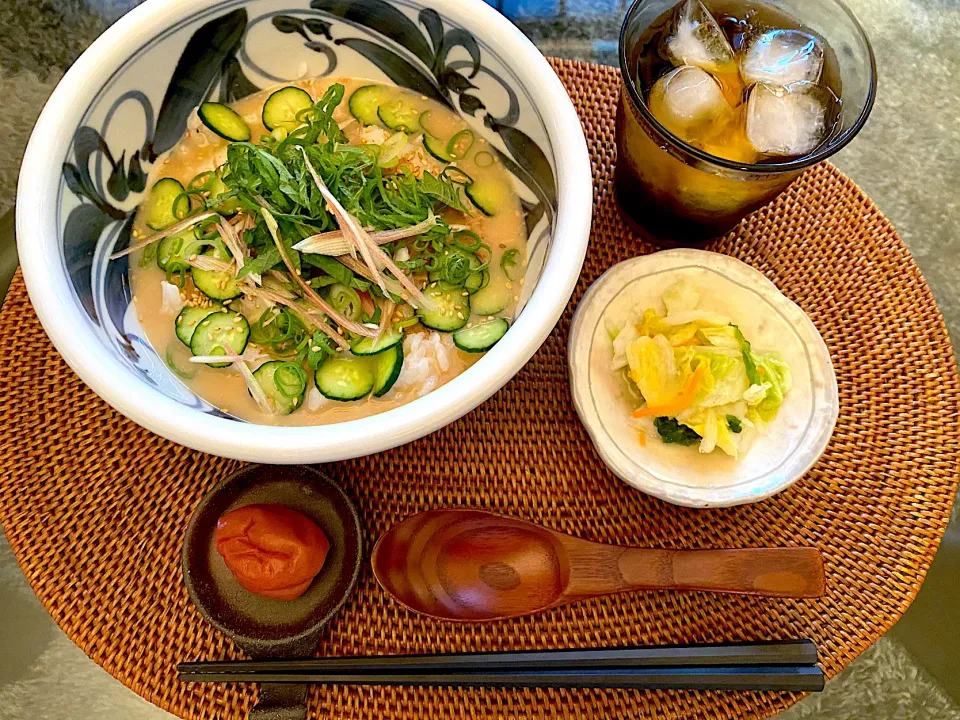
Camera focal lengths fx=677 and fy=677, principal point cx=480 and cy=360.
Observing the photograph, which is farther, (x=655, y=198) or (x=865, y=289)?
(x=865, y=289)

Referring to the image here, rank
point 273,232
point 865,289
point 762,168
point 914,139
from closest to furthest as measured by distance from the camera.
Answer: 1. point 762,168
2. point 273,232
3. point 865,289
4. point 914,139

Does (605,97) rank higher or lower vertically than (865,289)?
higher

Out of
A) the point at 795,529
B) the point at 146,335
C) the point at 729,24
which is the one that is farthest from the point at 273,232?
the point at 795,529

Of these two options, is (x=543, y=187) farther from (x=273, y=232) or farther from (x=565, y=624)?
(x=565, y=624)

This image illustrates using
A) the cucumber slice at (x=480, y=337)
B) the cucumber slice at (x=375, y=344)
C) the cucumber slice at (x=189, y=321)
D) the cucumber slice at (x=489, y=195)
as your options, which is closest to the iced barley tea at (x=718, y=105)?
the cucumber slice at (x=489, y=195)

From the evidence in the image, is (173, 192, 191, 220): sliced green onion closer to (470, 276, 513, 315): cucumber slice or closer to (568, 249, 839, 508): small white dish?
(470, 276, 513, 315): cucumber slice

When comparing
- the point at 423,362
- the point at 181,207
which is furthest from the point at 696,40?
the point at 181,207

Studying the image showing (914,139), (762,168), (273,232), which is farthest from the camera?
(914,139)
